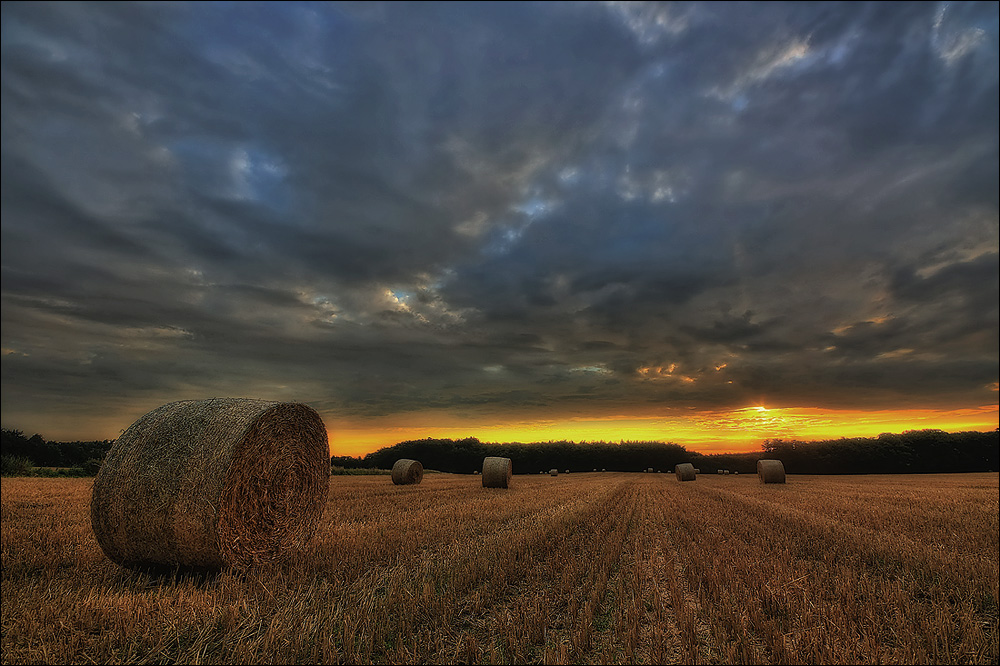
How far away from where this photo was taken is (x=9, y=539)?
24.4 feet

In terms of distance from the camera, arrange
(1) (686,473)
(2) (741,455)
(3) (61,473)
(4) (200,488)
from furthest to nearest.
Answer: (2) (741,455), (1) (686,473), (3) (61,473), (4) (200,488)

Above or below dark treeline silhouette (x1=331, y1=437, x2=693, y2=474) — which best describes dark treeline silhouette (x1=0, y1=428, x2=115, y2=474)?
above

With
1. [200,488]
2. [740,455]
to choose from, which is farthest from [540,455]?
[200,488]

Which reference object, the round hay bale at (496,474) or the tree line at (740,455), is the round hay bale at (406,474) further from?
the tree line at (740,455)

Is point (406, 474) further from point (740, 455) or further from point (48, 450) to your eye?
point (740, 455)

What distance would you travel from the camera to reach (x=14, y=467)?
24.1 m

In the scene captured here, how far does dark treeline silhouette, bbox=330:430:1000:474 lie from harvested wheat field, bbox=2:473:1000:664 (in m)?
43.3

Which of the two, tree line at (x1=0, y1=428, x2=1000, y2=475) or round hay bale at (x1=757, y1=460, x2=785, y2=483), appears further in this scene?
tree line at (x1=0, y1=428, x2=1000, y2=475)

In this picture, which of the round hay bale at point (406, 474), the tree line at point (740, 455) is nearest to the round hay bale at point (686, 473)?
the round hay bale at point (406, 474)

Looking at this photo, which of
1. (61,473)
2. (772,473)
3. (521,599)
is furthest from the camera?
(772,473)

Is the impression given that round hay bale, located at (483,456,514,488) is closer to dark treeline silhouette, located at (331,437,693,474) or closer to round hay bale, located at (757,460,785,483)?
round hay bale, located at (757,460,785,483)

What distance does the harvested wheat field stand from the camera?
372cm

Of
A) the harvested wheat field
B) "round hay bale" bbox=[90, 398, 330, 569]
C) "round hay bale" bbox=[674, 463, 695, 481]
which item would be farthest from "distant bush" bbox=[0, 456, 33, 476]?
"round hay bale" bbox=[674, 463, 695, 481]

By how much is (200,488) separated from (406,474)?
744 inches
